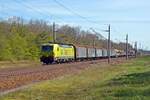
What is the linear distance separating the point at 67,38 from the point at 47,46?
183 feet

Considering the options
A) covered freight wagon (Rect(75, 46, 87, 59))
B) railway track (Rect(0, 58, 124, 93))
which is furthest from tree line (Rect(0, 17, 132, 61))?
railway track (Rect(0, 58, 124, 93))

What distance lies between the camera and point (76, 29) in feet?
470

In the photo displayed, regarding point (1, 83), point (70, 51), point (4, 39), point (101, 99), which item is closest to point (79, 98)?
point (101, 99)

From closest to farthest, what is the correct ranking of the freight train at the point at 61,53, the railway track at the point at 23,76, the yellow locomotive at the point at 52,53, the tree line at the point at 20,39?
the railway track at the point at 23,76 < the yellow locomotive at the point at 52,53 < the freight train at the point at 61,53 < the tree line at the point at 20,39

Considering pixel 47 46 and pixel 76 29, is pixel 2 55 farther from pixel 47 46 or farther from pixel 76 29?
pixel 76 29

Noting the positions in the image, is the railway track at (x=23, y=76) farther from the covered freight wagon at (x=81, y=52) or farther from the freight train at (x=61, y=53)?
the covered freight wagon at (x=81, y=52)

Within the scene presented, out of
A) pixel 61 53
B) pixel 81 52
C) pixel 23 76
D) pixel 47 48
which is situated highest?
pixel 47 48

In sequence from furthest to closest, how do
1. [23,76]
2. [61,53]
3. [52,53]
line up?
[61,53] → [52,53] → [23,76]

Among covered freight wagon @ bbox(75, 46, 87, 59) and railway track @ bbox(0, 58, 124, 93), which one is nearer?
railway track @ bbox(0, 58, 124, 93)

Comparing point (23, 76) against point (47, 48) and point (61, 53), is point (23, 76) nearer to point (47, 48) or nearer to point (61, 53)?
point (47, 48)

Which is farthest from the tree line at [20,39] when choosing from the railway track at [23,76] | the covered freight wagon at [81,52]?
the railway track at [23,76]

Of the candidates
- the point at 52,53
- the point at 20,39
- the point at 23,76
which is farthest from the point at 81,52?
the point at 23,76

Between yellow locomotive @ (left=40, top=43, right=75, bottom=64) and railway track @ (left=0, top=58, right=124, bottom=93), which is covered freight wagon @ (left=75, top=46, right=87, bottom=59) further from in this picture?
railway track @ (left=0, top=58, right=124, bottom=93)

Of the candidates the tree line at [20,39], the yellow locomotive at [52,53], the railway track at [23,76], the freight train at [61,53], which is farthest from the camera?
the tree line at [20,39]
